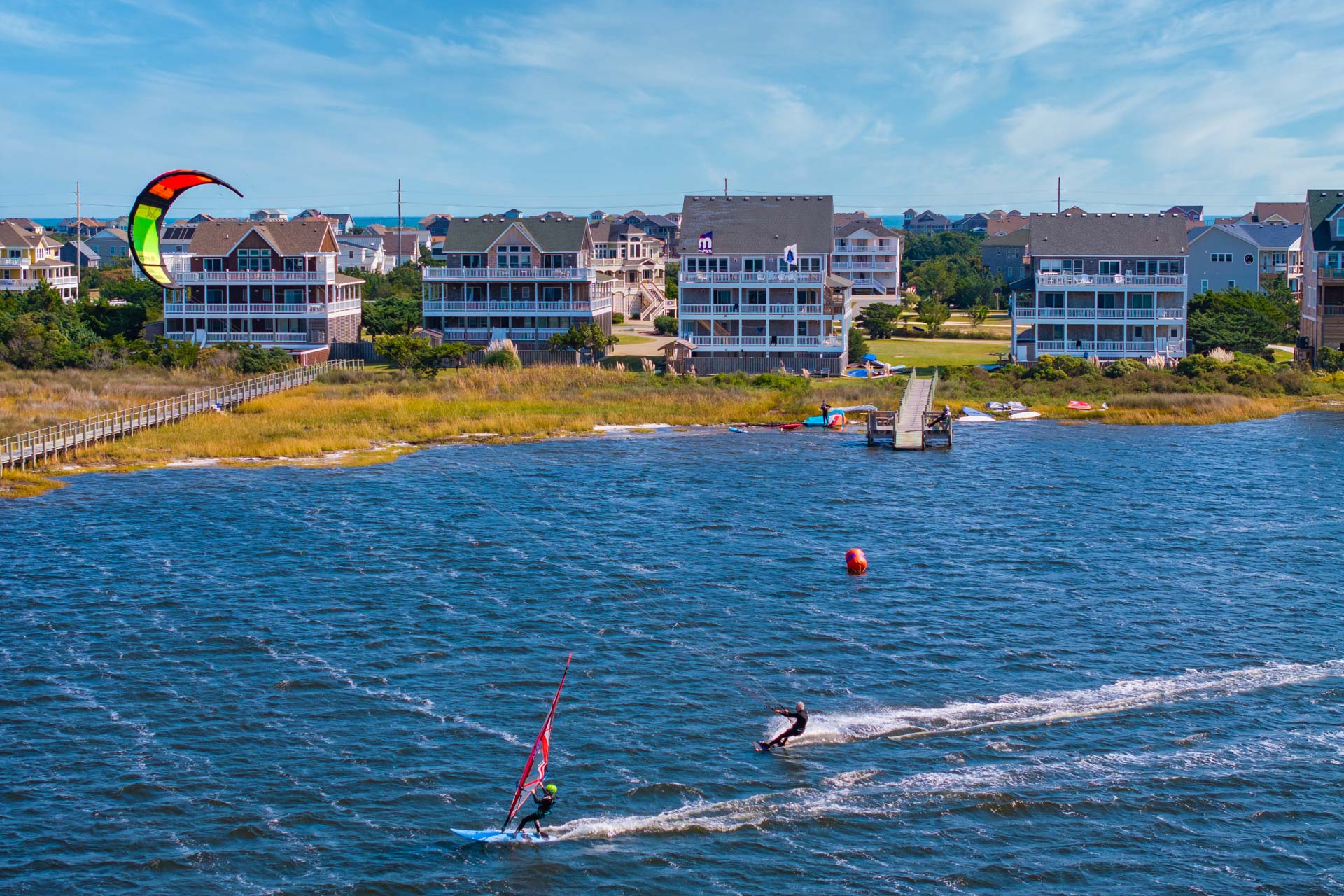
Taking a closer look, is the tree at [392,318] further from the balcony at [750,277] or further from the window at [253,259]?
the balcony at [750,277]

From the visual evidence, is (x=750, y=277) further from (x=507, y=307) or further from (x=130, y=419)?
(x=130, y=419)

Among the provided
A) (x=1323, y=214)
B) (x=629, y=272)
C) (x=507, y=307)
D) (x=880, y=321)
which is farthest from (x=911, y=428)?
(x=629, y=272)

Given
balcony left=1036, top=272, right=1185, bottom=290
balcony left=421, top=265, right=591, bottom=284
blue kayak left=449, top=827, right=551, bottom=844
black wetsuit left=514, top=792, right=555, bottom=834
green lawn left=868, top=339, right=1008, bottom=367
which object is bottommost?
blue kayak left=449, top=827, right=551, bottom=844

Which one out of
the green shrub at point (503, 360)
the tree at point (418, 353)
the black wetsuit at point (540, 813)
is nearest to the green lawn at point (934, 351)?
the green shrub at point (503, 360)

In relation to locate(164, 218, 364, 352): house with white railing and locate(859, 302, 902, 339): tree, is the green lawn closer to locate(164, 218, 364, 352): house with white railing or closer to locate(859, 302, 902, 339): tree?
locate(859, 302, 902, 339): tree

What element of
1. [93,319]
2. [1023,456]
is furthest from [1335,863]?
[93,319]

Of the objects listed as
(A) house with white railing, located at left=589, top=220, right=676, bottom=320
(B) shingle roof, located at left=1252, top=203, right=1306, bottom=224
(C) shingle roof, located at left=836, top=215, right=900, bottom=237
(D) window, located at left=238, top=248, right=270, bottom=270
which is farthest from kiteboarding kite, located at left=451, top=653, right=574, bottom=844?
(B) shingle roof, located at left=1252, top=203, right=1306, bottom=224

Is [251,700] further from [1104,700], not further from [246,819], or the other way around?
[1104,700]
